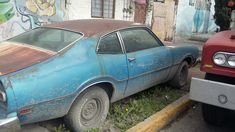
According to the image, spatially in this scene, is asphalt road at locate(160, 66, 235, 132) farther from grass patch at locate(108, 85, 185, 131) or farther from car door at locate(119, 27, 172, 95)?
car door at locate(119, 27, 172, 95)

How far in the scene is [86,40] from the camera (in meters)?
4.14

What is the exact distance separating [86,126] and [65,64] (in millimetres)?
913

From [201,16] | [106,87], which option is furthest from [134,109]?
[201,16]

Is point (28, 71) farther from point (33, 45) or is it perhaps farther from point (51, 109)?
point (33, 45)

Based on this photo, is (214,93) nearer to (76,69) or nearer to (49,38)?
(76,69)

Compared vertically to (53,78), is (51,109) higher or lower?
lower

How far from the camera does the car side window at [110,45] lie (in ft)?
14.0

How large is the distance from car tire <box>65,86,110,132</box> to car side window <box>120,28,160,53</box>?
0.91 metres

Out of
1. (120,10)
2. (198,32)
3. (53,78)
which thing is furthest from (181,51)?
(198,32)

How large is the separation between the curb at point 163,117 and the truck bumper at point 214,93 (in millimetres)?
844

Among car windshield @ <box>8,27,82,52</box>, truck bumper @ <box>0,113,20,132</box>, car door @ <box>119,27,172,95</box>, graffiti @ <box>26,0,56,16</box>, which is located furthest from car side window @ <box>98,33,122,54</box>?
graffiti @ <box>26,0,56,16</box>

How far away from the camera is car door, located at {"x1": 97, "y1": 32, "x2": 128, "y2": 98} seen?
4152 millimetres

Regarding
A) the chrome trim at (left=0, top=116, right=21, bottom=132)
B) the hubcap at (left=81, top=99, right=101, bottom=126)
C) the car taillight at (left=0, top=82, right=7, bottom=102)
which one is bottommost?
the hubcap at (left=81, top=99, right=101, bottom=126)

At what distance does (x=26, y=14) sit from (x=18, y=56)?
492cm
